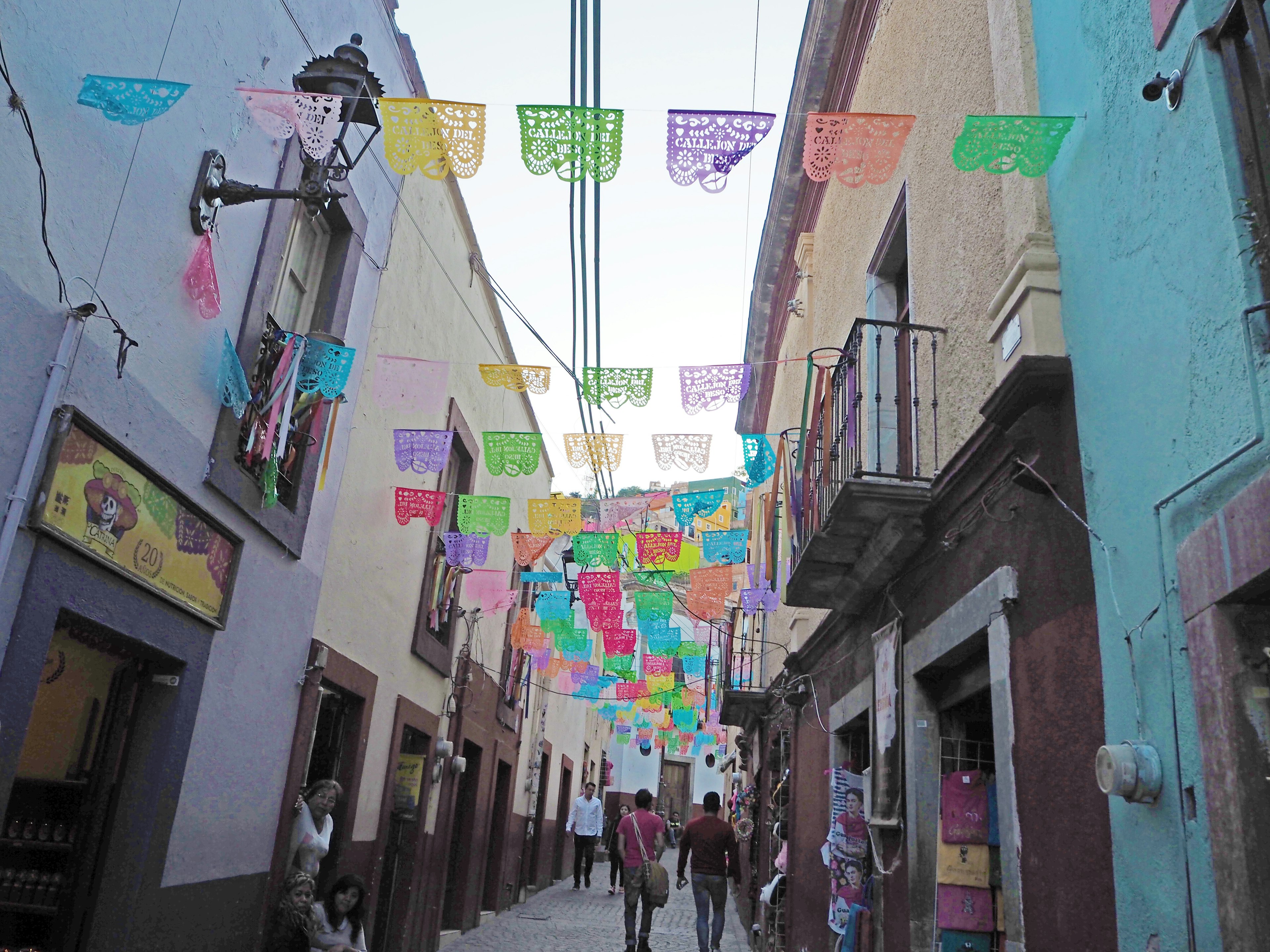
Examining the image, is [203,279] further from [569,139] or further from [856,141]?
[856,141]

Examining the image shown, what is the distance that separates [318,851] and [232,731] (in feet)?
4.52

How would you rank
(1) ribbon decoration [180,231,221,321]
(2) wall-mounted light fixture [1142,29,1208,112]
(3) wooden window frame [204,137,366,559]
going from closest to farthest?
(2) wall-mounted light fixture [1142,29,1208,112], (1) ribbon decoration [180,231,221,321], (3) wooden window frame [204,137,366,559]

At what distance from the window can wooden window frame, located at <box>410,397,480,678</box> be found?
7940 millimetres

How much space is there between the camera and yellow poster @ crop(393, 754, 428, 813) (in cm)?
938

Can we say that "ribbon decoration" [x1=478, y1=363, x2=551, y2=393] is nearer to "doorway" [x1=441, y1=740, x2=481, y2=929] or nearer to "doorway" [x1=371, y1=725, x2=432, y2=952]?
"doorway" [x1=371, y1=725, x2=432, y2=952]

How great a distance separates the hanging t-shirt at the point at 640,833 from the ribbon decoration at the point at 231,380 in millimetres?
6600

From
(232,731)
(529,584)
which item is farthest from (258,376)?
(529,584)

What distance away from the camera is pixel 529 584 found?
52.5 feet

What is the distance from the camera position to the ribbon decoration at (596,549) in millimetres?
11094

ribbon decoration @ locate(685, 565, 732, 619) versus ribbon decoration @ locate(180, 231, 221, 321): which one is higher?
ribbon decoration @ locate(685, 565, 732, 619)

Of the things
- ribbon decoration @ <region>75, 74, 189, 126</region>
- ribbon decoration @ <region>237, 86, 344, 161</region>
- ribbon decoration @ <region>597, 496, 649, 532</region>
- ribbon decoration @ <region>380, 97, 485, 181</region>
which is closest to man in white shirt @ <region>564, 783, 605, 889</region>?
ribbon decoration @ <region>597, 496, 649, 532</region>

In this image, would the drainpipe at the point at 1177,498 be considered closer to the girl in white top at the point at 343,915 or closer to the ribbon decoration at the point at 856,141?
the ribbon decoration at the point at 856,141

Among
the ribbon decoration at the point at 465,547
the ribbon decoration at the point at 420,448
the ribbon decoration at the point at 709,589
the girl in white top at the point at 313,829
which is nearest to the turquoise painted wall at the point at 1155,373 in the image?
the girl in white top at the point at 313,829

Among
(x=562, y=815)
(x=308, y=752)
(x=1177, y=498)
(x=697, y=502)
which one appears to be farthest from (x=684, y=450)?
(x=562, y=815)
